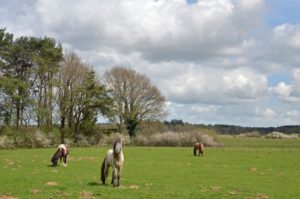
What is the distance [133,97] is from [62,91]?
14687 mm

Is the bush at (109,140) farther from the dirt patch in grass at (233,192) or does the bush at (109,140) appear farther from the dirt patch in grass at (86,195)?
the dirt patch in grass at (86,195)

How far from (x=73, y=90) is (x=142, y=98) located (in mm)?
14914

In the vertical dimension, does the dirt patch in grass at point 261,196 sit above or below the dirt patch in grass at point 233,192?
below

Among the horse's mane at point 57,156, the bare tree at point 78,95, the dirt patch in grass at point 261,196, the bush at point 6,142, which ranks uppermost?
the bare tree at point 78,95

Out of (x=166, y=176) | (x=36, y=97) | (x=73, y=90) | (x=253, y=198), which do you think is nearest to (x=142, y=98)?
(x=73, y=90)

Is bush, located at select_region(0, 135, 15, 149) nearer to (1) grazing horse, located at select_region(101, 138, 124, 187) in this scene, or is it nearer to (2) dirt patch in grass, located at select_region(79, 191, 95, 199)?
(1) grazing horse, located at select_region(101, 138, 124, 187)

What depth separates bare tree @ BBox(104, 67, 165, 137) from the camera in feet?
280

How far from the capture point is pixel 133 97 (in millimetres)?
85875

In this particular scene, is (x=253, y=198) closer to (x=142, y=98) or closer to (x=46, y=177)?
(x=46, y=177)

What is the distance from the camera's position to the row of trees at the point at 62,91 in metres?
66.9

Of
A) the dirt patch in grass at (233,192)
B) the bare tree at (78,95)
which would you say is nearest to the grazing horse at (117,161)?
the dirt patch in grass at (233,192)

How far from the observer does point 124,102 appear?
85812mm

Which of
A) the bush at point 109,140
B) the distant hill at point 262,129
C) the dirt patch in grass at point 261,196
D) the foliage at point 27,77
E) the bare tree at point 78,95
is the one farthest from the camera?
the distant hill at point 262,129

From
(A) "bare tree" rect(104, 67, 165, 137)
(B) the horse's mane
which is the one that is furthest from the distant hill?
(B) the horse's mane
